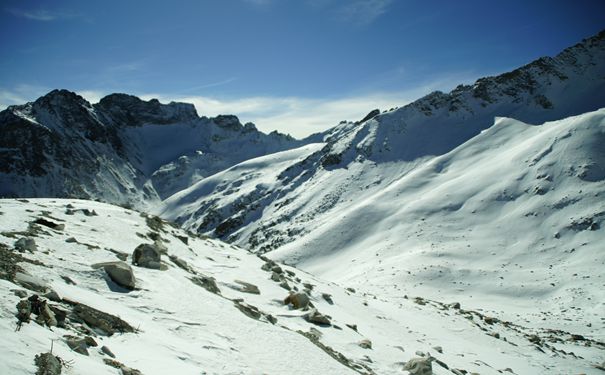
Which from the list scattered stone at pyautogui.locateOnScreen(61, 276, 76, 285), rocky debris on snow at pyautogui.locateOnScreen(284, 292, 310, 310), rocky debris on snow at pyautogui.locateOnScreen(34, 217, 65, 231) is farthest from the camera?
rocky debris on snow at pyautogui.locateOnScreen(284, 292, 310, 310)

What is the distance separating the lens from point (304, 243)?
211 feet

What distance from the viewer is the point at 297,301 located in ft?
42.6

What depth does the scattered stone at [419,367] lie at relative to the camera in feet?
33.4

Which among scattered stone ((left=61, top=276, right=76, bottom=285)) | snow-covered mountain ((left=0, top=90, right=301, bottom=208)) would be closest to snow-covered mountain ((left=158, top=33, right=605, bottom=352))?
scattered stone ((left=61, top=276, right=76, bottom=285))

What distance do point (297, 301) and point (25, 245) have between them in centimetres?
758

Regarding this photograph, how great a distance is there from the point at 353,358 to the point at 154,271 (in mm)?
5622

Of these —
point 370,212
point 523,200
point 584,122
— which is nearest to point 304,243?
point 370,212

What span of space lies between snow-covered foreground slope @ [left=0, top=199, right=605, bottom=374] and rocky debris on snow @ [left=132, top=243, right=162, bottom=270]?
0.75 ft

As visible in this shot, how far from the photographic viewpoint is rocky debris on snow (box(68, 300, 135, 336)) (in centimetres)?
657

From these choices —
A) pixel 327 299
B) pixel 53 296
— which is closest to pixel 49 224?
pixel 53 296

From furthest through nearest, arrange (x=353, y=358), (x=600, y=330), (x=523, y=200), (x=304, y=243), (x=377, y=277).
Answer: (x=304, y=243) < (x=523, y=200) < (x=377, y=277) < (x=600, y=330) < (x=353, y=358)

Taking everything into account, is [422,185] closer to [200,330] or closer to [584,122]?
[584,122]

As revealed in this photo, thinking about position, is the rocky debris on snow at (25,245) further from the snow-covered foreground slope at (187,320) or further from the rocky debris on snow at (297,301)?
the rocky debris on snow at (297,301)

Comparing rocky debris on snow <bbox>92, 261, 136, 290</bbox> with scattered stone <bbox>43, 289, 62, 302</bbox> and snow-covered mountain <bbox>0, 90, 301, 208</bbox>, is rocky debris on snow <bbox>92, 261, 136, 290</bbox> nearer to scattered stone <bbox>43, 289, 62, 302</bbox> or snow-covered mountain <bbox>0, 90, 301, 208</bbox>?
scattered stone <bbox>43, 289, 62, 302</bbox>
